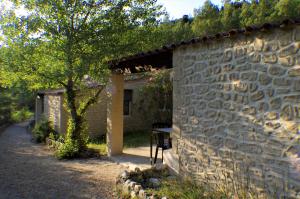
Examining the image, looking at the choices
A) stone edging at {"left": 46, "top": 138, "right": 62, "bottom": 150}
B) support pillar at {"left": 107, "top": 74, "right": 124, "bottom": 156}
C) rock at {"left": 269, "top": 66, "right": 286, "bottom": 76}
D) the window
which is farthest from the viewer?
the window

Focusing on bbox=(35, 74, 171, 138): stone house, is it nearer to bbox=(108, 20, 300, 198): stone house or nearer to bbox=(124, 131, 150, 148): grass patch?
bbox=(124, 131, 150, 148): grass patch

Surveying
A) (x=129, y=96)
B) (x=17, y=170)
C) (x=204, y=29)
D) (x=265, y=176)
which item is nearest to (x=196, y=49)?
(x=265, y=176)

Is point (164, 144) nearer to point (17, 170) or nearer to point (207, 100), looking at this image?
point (207, 100)

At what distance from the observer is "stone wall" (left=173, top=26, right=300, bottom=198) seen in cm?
A: 424

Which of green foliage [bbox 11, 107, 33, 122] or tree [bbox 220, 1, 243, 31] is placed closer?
tree [bbox 220, 1, 243, 31]

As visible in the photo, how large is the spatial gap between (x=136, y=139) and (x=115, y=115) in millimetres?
4358

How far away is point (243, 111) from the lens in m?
4.96

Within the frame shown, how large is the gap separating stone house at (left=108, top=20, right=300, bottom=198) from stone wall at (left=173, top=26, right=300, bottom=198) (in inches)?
0.5

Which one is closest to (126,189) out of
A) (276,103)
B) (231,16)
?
(276,103)

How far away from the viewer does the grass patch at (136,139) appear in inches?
512

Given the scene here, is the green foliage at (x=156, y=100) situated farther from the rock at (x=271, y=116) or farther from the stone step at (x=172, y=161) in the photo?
Answer: the rock at (x=271, y=116)

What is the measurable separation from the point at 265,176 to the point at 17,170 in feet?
22.1

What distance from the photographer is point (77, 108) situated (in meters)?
11.4

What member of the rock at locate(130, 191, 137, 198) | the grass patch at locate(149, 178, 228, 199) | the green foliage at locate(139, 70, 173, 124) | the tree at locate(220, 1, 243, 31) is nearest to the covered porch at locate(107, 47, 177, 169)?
the grass patch at locate(149, 178, 228, 199)
